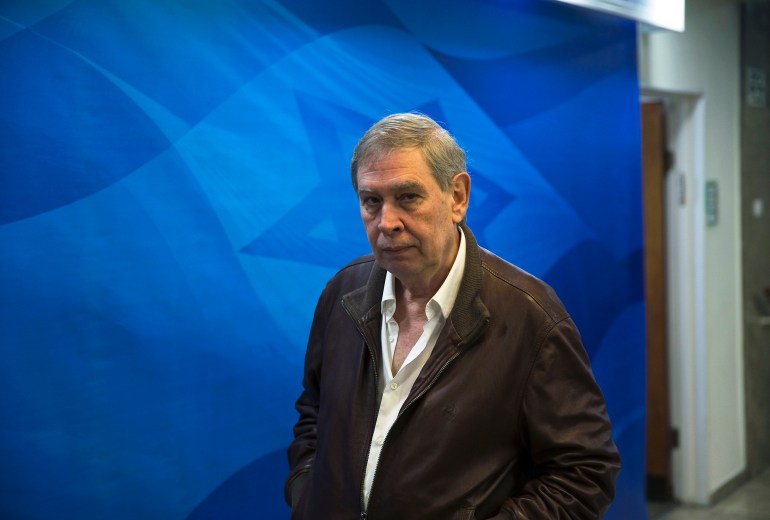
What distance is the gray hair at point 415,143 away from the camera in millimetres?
1756

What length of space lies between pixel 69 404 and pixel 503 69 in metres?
2.17

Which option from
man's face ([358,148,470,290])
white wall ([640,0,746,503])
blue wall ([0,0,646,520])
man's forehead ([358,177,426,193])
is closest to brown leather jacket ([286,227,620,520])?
man's face ([358,148,470,290])

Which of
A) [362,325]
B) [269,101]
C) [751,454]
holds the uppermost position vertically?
[269,101]

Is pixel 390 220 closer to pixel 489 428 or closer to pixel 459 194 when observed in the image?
pixel 459 194

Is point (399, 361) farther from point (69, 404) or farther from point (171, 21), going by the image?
point (171, 21)

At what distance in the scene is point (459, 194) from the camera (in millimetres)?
1865

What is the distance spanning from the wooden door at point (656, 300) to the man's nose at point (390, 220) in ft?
12.6

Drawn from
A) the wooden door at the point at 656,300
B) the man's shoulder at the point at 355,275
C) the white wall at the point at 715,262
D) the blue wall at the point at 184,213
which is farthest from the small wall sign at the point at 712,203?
the man's shoulder at the point at 355,275

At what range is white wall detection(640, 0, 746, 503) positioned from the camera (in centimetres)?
519

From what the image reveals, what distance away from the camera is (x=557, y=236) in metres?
3.98

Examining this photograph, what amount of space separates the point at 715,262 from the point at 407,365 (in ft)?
13.3

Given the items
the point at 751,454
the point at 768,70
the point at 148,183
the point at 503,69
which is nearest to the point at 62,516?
the point at 148,183

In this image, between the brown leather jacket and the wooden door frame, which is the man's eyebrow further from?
the wooden door frame

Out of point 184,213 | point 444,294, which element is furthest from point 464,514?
point 184,213
